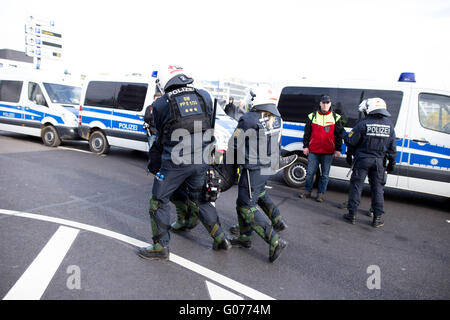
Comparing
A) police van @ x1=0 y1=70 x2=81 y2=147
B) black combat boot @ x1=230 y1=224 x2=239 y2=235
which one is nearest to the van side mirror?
police van @ x1=0 y1=70 x2=81 y2=147

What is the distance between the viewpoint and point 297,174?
270 inches

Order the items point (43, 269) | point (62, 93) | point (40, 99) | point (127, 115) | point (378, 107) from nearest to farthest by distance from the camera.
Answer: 1. point (43, 269)
2. point (378, 107)
3. point (127, 115)
4. point (40, 99)
5. point (62, 93)

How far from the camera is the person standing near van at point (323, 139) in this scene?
Result: 5.59 m

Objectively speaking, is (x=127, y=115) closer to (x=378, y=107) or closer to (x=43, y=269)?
(x=43, y=269)

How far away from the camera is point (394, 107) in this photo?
19.5ft

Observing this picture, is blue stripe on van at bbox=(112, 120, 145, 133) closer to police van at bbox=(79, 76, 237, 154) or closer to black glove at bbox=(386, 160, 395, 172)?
police van at bbox=(79, 76, 237, 154)

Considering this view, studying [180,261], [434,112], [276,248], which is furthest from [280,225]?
Result: [434,112]

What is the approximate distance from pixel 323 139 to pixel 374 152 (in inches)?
41.8

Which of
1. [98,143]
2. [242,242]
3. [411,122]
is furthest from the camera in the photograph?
Answer: [98,143]

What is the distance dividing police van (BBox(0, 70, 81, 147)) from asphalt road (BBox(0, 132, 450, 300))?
12.6 ft

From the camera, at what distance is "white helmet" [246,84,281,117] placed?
3.34 meters
